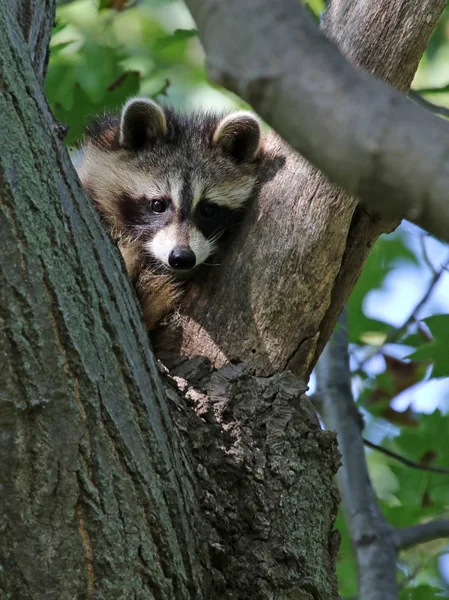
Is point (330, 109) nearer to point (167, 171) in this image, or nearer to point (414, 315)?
point (167, 171)

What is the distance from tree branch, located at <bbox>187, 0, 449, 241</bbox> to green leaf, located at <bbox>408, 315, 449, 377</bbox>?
344cm

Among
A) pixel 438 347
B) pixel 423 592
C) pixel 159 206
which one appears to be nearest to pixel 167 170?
pixel 159 206

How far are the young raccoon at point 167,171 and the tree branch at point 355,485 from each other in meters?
1.19

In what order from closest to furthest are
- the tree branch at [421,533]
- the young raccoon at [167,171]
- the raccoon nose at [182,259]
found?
the raccoon nose at [182,259]
the tree branch at [421,533]
the young raccoon at [167,171]

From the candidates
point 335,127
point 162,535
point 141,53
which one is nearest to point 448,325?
point 162,535

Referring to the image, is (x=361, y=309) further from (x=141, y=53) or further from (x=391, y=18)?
(x=391, y=18)

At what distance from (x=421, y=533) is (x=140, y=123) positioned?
7.98 feet

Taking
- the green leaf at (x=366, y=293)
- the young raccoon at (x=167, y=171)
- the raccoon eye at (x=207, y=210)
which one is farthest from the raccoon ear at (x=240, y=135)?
the green leaf at (x=366, y=293)

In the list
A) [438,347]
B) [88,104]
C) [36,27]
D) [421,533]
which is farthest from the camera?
[88,104]

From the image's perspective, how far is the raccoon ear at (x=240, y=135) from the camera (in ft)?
15.4

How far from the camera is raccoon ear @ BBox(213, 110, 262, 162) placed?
4.70 meters

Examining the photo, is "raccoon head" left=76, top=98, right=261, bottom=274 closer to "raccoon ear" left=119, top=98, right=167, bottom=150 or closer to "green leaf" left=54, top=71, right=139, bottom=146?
"raccoon ear" left=119, top=98, right=167, bottom=150

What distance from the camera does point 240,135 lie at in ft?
15.8

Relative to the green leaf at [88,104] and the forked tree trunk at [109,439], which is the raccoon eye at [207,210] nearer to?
the green leaf at [88,104]
